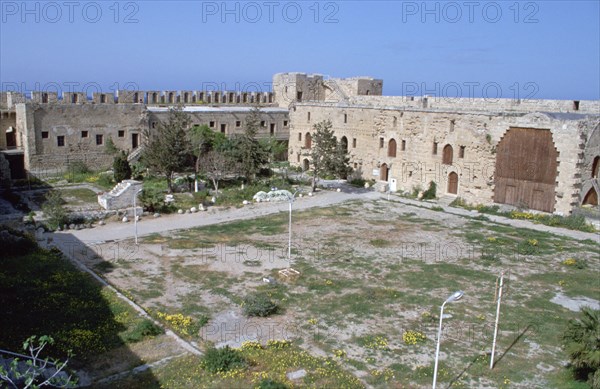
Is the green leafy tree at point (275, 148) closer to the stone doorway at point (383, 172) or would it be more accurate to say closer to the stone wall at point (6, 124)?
the stone doorway at point (383, 172)

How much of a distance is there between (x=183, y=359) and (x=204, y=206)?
1531cm

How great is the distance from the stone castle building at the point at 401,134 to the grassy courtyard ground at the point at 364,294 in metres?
4.36

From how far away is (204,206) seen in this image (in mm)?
25906

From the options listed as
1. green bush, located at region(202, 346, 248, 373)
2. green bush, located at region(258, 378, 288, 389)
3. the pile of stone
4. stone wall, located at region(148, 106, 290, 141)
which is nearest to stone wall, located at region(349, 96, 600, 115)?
stone wall, located at region(148, 106, 290, 141)

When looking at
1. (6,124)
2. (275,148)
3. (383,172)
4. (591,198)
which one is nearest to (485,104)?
(383,172)

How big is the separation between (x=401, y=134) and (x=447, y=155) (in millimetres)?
3364

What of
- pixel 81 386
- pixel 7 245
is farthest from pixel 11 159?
pixel 81 386

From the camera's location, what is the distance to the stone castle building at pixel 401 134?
2519 cm

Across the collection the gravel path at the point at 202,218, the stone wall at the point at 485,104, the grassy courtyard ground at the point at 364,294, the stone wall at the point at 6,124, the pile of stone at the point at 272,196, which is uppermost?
the stone wall at the point at 485,104

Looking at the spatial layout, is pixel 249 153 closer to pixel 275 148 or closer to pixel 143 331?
pixel 275 148

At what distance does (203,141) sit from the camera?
102ft

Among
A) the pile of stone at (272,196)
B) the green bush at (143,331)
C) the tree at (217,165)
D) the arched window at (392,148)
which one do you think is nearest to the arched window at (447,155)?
the arched window at (392,148)

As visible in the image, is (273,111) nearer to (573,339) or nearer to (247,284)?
(247,284)

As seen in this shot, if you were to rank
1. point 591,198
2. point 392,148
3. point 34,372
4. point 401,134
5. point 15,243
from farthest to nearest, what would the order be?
point 392,148, point 401,134, point 591,198, point 15,243, point 34,372
